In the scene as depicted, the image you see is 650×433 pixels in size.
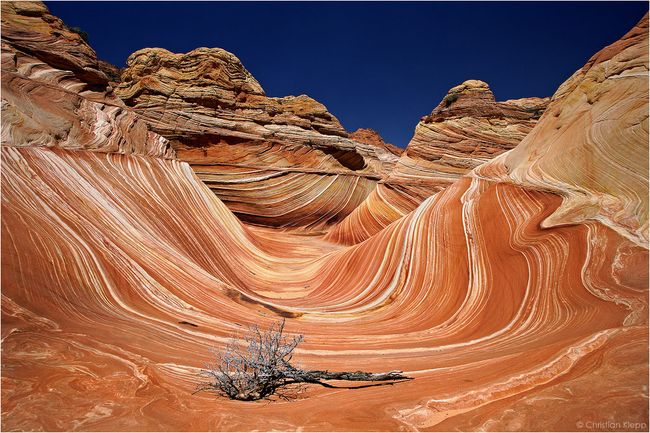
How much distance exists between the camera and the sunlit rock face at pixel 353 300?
2008 mm

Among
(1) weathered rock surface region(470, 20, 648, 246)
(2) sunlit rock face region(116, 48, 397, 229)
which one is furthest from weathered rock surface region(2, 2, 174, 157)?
(1) weathered rock surface region(470, 20, 648, 246)

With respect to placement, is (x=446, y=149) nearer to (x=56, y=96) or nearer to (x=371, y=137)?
(x=56, y=96)

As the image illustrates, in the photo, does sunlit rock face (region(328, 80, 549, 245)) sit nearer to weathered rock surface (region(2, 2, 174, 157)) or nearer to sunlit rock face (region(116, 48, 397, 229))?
sunlit rock face (region(116, 48, 397, 229))

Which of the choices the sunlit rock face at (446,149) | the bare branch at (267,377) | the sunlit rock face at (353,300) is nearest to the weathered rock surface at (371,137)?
the sunlit rock face at (446,149)

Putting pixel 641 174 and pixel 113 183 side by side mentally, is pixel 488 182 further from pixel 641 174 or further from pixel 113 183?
pixel 113 183

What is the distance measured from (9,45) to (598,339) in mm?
10777

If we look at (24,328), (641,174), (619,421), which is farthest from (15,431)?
(641,174)

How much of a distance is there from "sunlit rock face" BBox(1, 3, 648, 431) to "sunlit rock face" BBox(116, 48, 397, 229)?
7613 mm

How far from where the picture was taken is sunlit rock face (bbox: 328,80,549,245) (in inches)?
544

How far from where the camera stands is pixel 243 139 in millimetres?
16938

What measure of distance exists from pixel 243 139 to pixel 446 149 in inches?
342

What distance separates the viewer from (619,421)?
1.63 metres

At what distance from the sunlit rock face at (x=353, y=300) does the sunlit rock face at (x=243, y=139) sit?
7613 mm

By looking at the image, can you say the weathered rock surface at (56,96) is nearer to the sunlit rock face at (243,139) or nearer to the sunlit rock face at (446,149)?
the sunlit rock face at (243,139)
